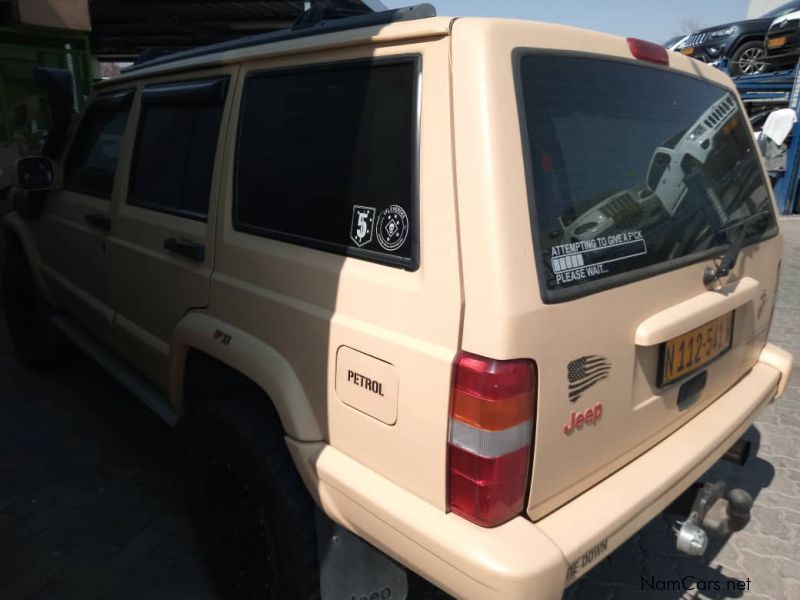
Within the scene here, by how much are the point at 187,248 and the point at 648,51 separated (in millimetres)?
1667

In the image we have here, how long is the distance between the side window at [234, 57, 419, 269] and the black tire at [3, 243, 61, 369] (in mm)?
2685

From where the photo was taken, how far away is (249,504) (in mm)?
1929

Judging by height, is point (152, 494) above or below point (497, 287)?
below

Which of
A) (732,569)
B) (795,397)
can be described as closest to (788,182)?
(795,397)

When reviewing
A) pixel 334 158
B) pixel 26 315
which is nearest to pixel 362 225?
pixel 334 158

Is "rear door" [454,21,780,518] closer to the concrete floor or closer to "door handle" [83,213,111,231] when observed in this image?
the concrete floor

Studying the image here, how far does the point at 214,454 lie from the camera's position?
6.46ft

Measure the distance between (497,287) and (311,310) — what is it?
0.59 meters

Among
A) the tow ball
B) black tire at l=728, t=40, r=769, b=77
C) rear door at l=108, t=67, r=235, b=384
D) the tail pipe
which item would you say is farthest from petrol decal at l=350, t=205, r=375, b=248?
black tire at l=728, t=40, r=769, b=77

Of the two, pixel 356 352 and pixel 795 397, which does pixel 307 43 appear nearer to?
pixel 356 352

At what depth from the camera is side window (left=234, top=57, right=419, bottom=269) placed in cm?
146

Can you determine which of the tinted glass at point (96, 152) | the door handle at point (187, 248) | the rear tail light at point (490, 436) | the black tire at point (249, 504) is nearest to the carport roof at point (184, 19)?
the tinted glass at point (96, 152)

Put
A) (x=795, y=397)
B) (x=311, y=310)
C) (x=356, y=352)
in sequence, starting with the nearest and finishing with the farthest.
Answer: (x=356, y=352)
(x=311, y=310)
(x=795, y=397)

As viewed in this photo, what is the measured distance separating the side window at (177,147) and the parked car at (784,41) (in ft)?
37.9
